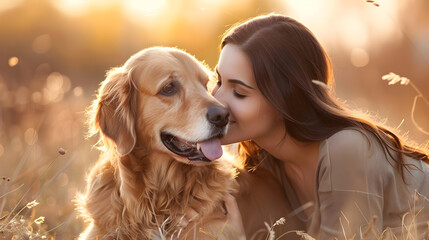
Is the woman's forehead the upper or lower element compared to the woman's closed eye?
upper

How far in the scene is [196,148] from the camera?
9.71ft

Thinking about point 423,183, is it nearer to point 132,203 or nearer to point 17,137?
point 132,203

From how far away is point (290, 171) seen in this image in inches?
136

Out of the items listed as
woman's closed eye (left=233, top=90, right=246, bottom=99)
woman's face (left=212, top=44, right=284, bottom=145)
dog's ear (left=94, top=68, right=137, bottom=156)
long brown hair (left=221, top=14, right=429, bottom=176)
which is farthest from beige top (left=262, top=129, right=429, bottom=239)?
dog's ear (left=94, top=68, right=137, bottom=156)

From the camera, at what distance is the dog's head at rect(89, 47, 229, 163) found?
292 cm

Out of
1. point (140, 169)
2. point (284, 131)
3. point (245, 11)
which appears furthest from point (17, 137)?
point (245, 11)

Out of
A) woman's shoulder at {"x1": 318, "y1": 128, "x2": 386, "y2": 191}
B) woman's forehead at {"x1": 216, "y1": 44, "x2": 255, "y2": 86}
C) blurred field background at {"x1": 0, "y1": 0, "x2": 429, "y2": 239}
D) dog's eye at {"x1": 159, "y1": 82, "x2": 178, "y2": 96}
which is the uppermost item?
woman's forehead at {"x1": 216, "y1": 44, "x2": 255, "y2": 86}

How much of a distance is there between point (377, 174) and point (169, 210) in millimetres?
1173

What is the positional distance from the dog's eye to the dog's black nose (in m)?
0.29

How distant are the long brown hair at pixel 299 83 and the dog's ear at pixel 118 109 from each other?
70 cm

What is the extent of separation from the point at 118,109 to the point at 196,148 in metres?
0.52

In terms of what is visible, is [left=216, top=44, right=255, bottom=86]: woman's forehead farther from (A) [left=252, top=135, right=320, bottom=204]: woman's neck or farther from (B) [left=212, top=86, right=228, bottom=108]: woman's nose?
(A) [left=252, top=135, right=320, bottom=204]: woman's neck

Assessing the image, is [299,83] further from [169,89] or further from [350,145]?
[169,89]

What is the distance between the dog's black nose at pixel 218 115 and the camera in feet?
9.49
